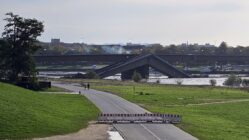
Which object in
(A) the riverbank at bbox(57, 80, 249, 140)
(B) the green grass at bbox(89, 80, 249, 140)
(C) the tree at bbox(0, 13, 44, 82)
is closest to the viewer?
(B) the green grass at bbox(89, 80, 249, 140)

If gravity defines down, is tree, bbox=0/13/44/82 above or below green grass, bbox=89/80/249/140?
above

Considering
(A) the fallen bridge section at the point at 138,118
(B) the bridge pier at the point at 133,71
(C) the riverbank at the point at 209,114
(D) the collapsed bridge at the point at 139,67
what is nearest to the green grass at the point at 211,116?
(C) the riverbank at the point at 209,114

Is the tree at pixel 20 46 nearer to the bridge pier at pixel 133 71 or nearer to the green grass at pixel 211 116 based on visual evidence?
the green grass at pixel 211 116

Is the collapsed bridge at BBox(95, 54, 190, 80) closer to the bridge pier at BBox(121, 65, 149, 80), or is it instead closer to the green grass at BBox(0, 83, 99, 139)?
the bridge pier at BBox(121, 65, 149, 80)

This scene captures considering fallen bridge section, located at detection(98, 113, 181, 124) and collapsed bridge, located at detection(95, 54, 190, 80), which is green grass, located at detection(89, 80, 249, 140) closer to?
fallen bridge section, located at detection(98, 113, 181, 124)

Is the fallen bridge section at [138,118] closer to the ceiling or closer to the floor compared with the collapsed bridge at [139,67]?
closer to the floor

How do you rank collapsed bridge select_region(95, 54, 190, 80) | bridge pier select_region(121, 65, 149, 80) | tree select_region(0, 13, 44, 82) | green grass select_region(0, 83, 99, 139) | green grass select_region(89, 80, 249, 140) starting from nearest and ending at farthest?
green grass select_region(0, 83, 99, 139)
green grass select_region(89, 80, 249, 140)
tree select_region(0, 13, 44, 82)
collapsed bridge select_region(95, 54, 190, 80)
bridge pier select_region(121, 65, 149, 80)

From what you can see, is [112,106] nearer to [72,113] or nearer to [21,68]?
[72,113]

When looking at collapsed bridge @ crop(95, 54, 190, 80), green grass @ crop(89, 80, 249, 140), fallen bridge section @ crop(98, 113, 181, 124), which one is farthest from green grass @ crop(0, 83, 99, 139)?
collapsed bridge @ crop(95, 54, 190, 80)

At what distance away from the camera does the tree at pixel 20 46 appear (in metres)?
92.6

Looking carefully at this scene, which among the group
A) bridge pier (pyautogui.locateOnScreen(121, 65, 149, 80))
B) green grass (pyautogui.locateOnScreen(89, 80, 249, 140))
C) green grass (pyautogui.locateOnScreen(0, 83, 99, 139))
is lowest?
green grass (pyautogui.locateOnScreen(89, 80, 249, 140))

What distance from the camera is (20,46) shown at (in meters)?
94.7

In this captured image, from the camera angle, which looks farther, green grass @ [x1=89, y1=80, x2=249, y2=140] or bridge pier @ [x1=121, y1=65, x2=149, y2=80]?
bridge pier @ [x1=121, y1=65, x2=149, y2=80]

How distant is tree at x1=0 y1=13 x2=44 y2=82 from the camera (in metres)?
92.6
